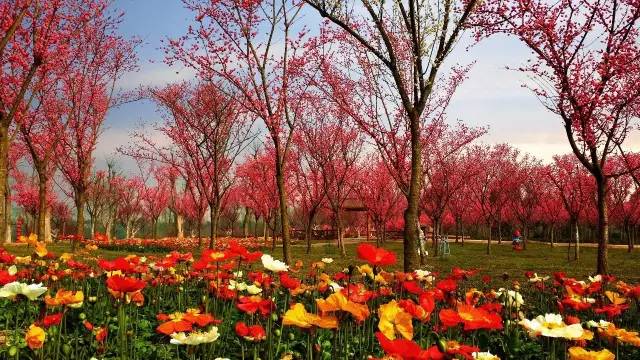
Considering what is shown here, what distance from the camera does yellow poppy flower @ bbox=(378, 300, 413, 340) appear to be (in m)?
1.95

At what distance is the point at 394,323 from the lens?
2029 mm

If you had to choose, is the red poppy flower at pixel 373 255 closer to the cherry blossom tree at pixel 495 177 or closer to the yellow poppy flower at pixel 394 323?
the yellow poppy flower at pixel 394 323

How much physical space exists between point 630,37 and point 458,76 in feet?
22.5

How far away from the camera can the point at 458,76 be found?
746 inches

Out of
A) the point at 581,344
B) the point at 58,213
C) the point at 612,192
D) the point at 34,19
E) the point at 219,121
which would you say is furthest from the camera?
the point at 58,213

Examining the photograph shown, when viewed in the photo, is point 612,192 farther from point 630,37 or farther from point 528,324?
point 528,324

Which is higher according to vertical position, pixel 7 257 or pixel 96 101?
pixel 96 101

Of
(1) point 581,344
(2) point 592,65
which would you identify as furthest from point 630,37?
(1) point 581,344

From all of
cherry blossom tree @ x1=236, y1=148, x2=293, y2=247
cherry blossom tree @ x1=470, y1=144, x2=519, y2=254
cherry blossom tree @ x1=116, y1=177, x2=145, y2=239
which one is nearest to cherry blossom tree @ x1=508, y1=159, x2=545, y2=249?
cherry blossom tree @ x1=470, y1=144, x2=519, y2=254

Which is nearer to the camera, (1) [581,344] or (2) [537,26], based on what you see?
(1) [581,344]

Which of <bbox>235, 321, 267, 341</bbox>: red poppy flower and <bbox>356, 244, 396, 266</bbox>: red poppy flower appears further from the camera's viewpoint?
<bbox>235, 321, 267, 341</bbox>: red poppy flower

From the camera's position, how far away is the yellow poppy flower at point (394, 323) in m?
1.95

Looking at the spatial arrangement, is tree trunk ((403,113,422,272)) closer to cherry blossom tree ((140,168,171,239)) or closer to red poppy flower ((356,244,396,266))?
red poppy flower ((356,244,396,266))

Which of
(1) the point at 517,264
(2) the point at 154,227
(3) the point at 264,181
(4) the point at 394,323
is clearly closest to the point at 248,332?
(4) the point at 394,323
